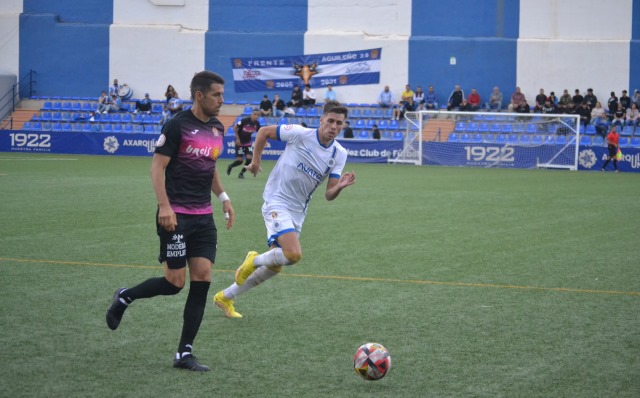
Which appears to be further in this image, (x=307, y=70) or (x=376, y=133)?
(x=307, y=70)

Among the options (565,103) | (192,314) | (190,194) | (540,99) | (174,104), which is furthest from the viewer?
(174,104)

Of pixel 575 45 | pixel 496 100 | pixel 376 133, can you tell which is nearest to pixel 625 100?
pixel 575 45

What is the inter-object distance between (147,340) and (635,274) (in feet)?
18.6

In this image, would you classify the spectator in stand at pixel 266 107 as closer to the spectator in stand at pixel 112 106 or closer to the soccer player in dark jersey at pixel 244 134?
the spectator in stand at pixel 112 106

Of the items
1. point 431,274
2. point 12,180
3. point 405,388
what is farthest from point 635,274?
point 12,180

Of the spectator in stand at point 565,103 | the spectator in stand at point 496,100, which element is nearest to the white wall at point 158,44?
the spectator in stand at point 496,100

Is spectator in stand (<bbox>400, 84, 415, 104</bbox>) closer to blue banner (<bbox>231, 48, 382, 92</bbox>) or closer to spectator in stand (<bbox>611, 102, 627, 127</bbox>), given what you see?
blue banner (<bbox>231, 48, 382, 92</bbox>)

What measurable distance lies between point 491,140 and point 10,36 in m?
22.9

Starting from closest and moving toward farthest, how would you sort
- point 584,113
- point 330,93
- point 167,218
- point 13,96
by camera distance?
point 167,218
point 584,113
point 330,93
point 13,96

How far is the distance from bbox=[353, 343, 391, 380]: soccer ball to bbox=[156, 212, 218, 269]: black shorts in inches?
49.2

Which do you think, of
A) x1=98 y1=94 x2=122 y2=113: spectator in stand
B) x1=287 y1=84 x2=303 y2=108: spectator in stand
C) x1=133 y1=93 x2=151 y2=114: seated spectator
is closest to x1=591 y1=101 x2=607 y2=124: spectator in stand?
x1=287 y1=84 x2=303 y2=108: spectator in stand

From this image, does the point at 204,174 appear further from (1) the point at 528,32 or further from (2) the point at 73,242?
(1) the point at 528,32

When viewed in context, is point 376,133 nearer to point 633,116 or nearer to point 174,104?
point 174,104

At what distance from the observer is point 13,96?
42.9 metres
